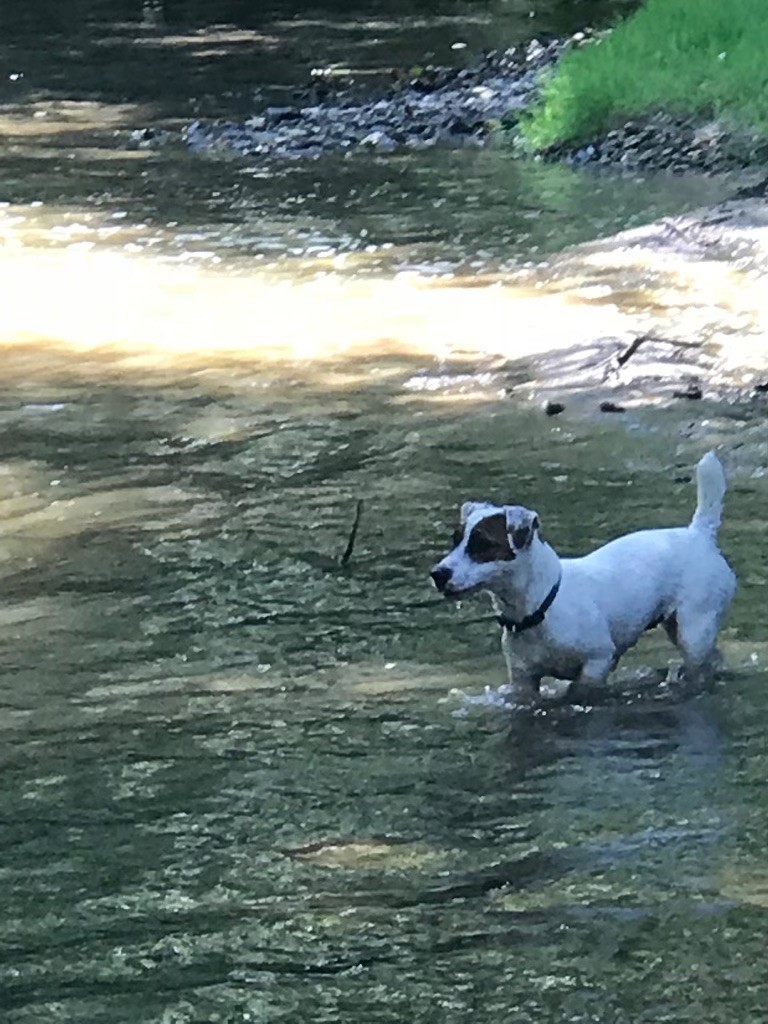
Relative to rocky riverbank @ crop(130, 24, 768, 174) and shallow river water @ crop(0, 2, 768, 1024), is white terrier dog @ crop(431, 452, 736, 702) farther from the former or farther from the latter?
rocky riverbank @ crop(130, 24, 768, 174)

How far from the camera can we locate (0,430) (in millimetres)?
9367

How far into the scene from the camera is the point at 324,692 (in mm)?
6301

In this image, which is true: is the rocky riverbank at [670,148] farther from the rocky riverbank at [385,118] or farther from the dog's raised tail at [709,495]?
the dog's raised tail at [709,495]

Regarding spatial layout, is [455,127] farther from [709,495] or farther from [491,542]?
[491,542]

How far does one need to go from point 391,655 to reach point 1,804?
1.46 meters

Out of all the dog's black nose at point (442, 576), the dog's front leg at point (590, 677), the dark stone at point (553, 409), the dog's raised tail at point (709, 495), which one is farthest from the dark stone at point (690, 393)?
the dog's black nose at point (442, 576)

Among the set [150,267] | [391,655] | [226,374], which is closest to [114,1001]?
[391,655]

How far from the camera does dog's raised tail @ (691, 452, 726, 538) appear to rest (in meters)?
A: 6.32

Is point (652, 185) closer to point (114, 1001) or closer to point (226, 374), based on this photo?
point (226, 374)

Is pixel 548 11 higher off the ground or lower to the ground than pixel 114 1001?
lower

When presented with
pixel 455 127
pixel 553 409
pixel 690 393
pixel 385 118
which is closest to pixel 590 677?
pixel 553 409

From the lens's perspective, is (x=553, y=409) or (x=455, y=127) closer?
(x=553, y=409)

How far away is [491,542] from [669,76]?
11438 mm

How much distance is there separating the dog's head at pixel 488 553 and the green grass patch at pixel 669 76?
31.9 ft
